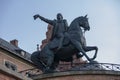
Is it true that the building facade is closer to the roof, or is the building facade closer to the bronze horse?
the roof

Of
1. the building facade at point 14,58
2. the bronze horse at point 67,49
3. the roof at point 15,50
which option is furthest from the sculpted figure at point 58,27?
the roof at point 15,50

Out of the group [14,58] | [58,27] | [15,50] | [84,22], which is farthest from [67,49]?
[15,50]

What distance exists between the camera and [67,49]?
25.2 meters

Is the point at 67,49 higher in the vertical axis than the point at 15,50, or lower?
lower

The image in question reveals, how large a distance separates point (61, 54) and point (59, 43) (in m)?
0.63

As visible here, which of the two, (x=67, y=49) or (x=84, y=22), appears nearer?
(x=67, y=49)

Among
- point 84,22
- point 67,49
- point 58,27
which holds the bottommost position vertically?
point 67,49

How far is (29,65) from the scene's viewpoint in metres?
43.4

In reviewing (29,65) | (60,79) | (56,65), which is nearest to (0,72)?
(60,79)

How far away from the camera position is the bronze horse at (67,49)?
990 inches

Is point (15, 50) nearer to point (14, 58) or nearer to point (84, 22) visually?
point (14, 58)

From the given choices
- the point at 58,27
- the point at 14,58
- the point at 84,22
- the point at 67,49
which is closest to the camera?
the point at 67,49

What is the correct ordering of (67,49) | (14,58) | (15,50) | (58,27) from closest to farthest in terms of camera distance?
(67,49)
(58,27)
(14,58)
(15,50)

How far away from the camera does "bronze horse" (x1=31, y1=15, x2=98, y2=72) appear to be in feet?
82.5
